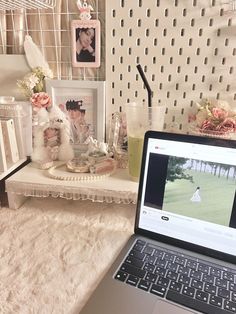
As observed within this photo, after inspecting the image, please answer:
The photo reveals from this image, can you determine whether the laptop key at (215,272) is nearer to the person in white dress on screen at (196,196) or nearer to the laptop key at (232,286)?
the laptop key at (232,286)

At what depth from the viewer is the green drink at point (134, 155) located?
85 centimetres

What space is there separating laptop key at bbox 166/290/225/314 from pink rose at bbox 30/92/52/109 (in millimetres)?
704

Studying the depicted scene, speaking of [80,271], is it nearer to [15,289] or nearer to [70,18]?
[15,289]

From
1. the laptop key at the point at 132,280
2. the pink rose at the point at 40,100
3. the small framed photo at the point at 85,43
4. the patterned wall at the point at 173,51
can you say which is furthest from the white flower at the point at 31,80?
the laptop key at the point at 132,280

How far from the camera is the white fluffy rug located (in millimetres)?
560

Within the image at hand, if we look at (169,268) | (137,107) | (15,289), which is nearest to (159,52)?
(137,107)

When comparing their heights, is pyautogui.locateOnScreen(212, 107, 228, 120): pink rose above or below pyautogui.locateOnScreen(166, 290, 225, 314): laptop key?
above

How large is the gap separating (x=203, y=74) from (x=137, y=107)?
0.77ft

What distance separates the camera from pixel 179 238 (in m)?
0.67

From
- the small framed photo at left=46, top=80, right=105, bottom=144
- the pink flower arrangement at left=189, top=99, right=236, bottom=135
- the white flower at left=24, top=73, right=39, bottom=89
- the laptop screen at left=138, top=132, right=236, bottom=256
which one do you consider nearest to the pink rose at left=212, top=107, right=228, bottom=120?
the pink flower arrangement at left=189, top=99, right=236, bottom=135

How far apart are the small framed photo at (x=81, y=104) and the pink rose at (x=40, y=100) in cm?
4

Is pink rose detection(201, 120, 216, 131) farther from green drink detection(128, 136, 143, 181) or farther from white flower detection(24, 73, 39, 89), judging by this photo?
white flower detection(24, 73, 39, 89)

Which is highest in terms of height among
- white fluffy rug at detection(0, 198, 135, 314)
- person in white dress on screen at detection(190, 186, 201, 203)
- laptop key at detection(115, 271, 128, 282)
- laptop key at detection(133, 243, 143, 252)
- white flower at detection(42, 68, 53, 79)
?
white flower at detection(42, 68, 53, 79)

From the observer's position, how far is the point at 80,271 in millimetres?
627
